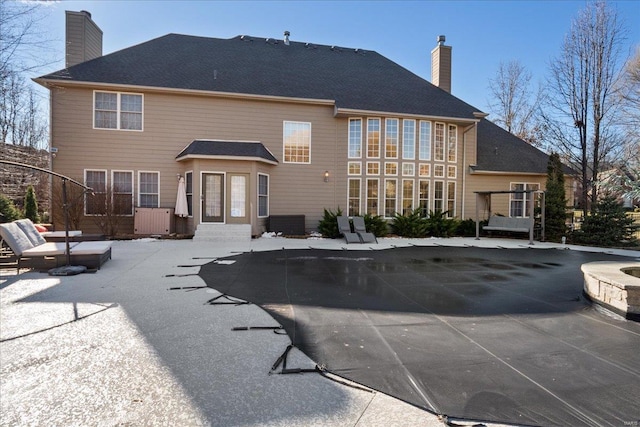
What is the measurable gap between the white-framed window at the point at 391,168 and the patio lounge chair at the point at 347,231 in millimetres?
3531

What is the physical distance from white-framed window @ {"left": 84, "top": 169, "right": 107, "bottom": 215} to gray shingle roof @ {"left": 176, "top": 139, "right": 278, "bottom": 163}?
3.03 meters

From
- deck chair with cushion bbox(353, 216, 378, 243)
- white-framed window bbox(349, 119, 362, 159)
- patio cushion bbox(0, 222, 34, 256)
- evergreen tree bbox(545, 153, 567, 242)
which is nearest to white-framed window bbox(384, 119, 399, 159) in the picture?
white-framed window bbox(349, 119, 362, 159)

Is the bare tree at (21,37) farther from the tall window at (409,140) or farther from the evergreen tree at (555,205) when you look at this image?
the evergreen tree at (555,205)

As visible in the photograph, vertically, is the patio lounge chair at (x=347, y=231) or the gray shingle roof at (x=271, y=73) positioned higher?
the gray shingle roof at (x=271, y=73)

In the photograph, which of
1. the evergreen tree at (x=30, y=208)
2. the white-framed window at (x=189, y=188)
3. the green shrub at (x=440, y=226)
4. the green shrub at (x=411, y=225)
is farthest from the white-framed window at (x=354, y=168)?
the evergreen tree at (x=30, y=208)

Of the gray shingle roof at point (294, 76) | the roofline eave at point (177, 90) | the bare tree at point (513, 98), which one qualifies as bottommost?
the roofline eave at point (177, 90)

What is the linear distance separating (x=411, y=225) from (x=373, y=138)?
14.2 ft

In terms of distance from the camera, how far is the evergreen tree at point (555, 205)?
14312mm

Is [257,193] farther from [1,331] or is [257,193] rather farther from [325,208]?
[1,331]

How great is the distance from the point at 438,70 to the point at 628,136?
1063 centimetres

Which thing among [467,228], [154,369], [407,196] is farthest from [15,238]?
[467,228]

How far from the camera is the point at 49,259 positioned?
6852 mm

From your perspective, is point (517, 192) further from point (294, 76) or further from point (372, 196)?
point (294, 76)

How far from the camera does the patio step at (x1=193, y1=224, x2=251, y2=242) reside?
12656mm
